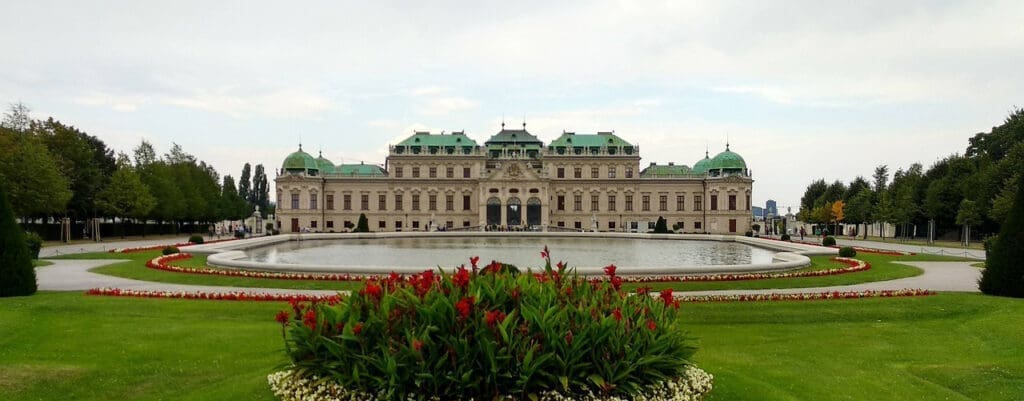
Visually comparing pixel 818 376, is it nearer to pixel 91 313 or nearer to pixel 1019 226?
pixel 1019 226

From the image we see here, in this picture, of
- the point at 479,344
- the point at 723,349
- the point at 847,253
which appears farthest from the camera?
the point at 847,253

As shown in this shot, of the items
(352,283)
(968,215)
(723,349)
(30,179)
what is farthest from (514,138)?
(723,349)

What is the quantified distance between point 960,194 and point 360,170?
68.8 metres

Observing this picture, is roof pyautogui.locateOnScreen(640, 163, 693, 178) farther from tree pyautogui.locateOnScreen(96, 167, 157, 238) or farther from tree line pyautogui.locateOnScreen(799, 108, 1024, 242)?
tree pyautogui.locateOnScreen(96, 167, 157, 238)

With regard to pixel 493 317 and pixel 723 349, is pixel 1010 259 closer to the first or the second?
pixel 723 349

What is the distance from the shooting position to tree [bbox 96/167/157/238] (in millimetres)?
52406

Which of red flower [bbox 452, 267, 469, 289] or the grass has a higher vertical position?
red flower [bbox 452, 267, 469, 289]

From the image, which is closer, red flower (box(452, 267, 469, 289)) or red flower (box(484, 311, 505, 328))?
red flower (box(484, 311, 505, 328))

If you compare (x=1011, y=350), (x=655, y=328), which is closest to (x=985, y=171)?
(x=1011, y=350)

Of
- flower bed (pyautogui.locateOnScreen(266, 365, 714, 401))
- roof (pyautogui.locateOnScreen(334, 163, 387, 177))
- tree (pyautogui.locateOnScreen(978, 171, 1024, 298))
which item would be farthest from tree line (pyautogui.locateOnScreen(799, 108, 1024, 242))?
roof (pyautogui.locateOnScreen(334, 163, 387, 177))

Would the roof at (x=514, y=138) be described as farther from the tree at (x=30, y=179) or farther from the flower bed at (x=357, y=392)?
the flower bed at (x=357, y=392)

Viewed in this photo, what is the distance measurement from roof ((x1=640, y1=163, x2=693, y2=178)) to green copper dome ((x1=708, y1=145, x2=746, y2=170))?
3.84 m

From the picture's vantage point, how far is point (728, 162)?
81000mm

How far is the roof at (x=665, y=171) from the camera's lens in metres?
84.2
